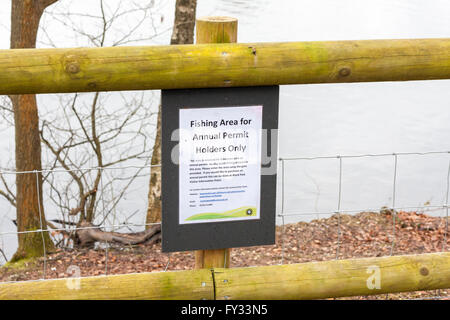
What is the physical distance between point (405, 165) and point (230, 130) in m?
8.98

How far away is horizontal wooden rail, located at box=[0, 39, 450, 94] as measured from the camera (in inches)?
87.8

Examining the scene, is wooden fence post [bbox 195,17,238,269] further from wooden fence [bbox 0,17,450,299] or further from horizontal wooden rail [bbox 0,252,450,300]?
horizontal wooden rail [bbox 0,252,450,300]

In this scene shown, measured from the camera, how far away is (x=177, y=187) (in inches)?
97.3

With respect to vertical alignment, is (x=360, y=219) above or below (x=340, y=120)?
below

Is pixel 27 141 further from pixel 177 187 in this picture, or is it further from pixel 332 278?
pixel 332 278

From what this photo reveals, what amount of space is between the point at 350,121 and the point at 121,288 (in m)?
10.2

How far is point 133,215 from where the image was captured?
823 cm

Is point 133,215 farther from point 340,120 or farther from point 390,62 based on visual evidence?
point 390,62

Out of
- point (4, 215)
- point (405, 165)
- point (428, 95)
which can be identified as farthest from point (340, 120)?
point (4, 215)

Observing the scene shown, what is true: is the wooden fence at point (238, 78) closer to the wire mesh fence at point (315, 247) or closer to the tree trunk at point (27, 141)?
the wire mesh fence at point (315, 247)

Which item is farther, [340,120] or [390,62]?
[340,120]

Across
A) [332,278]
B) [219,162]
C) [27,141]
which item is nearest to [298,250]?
[27,141]

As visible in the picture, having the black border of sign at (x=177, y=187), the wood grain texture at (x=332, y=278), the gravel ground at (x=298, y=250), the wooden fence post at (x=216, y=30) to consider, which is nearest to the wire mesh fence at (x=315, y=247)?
the gravel ground at (x=298, y=250)

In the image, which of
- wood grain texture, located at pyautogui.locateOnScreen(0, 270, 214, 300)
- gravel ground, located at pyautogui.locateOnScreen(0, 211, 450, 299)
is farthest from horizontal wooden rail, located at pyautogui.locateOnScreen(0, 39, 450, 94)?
gravel ground, located at pyautogui.locateOnScreen(0, 211, 450, 299)
